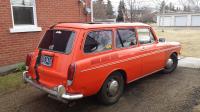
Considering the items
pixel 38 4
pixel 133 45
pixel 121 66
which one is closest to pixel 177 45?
pixel 133 45

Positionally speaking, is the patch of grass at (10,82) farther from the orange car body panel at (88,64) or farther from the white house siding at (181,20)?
the white house siding at (181,20)

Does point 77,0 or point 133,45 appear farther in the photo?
point 77,0

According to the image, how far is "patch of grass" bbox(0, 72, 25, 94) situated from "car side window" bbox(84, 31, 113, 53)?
2.85 metres

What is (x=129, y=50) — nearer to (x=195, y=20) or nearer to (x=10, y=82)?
(x=10, y=82)

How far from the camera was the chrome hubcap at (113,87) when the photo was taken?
5.27m

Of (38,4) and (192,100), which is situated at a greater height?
(38,4)

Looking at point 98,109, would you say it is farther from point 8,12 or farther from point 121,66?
point 8,12

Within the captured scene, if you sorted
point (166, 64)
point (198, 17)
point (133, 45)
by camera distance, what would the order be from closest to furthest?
point (133, 45)
point (166, 64)
point (198, 17)

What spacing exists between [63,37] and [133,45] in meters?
1.85

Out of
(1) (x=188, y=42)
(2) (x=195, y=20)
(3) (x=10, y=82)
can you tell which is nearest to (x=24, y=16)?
(3) (x=10, y=82)

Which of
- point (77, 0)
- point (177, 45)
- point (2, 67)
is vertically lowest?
point (2, 67)

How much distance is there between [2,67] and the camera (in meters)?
7.93

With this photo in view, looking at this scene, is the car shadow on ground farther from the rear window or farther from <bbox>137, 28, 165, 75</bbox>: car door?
the rear window

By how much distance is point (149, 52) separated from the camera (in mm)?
6391
